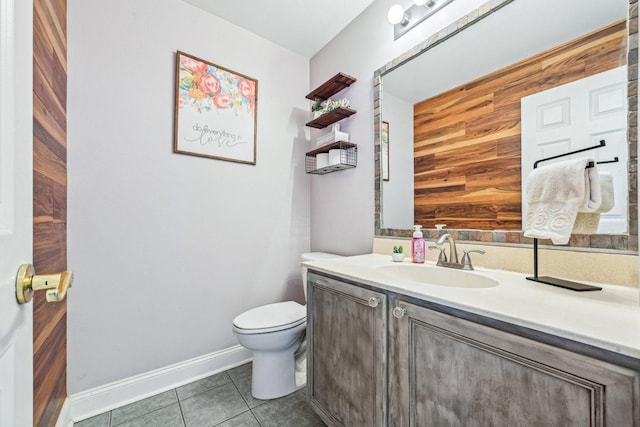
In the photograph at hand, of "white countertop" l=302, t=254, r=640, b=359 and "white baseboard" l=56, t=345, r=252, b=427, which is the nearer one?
"white countertop" l=302, t=254, r=640, b=359

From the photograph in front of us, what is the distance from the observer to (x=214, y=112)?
70.9 inches

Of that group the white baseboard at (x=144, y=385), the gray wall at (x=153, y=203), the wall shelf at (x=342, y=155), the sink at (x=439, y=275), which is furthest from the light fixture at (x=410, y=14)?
the white baseboard at (x=144, y=385)

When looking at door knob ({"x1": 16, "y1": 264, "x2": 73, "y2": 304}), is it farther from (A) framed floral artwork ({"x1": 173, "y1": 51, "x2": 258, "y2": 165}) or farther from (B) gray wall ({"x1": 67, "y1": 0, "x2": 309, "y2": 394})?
(A) framed floral artwork ({"x1": 173, "y1": 51, "x2": 258, "y2": 165})

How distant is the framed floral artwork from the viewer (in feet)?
5.54

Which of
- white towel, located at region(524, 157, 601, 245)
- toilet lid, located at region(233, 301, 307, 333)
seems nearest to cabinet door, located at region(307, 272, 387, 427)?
toilet lid, located at region(233, 301, 307, 333)

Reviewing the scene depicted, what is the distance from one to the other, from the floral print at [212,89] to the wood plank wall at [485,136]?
3.94ft

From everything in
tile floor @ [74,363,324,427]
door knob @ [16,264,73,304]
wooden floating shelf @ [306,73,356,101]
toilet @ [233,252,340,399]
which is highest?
wooden floating shelf @ [306,73,356,101]

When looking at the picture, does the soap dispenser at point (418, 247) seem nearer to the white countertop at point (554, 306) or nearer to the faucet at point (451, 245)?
the faucet at point (451, 245)

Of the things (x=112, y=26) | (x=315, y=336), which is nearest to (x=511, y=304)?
(x=315, y=336)

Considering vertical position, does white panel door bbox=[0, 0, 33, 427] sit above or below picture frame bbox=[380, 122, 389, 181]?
below

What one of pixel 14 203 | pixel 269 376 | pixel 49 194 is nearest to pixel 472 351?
pixel 14 203

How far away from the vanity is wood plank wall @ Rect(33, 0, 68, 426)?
1.06 meters

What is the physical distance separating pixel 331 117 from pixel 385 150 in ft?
1.75

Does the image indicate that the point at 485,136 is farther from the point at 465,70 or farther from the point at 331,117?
the point at 331,117
